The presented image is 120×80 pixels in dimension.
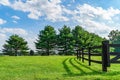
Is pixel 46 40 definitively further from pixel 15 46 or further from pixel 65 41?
pixel 15 46

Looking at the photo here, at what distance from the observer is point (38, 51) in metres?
72.2

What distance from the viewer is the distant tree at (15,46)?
76.4 metres

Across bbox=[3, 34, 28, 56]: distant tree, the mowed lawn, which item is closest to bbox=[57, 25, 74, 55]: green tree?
bbox=[3, 34, 28, 56]: distant tree

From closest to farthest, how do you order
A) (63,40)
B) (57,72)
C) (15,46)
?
(57,72) → (63,40) → (15,46)

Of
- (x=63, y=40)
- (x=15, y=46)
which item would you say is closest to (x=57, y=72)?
(x=63, y=40)

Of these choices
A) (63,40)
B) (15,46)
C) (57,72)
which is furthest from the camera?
(15,46)

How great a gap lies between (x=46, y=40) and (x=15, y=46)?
1321 centimetres

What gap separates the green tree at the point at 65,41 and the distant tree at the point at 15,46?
13.7 m

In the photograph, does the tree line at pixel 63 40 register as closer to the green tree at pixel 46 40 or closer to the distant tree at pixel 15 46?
the green tree at pixel 46 40

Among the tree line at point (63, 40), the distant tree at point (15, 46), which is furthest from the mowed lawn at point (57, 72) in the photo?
the distant tree at point (15, 46)

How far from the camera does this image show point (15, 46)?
77.1m

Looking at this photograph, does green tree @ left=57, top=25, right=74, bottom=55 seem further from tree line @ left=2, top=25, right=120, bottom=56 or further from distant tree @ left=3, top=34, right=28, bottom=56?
distant tree @ left=3, top=34, right=28, bottom=56

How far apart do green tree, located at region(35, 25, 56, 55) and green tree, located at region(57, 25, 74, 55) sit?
1893mm

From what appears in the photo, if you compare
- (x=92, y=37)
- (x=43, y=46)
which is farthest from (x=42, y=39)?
(x=92, y=37)
